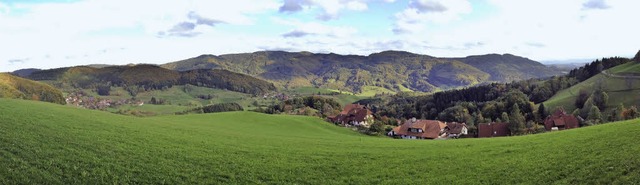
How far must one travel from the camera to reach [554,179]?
74.6ft

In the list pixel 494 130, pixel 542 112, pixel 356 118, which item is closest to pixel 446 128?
pixel 494 130

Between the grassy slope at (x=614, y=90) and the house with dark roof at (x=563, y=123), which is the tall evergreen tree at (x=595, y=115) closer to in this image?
the house with dark roof at (x=563, y=123)

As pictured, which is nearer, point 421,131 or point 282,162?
point 282,162

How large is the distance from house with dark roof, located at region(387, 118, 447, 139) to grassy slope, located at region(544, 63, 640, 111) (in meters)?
66.7

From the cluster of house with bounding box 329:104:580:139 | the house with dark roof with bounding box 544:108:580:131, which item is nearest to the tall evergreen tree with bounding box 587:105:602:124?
the cluster of house with bounding box 329:104:580:139

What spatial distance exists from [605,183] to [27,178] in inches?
1143

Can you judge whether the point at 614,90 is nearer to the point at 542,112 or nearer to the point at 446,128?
the point at 542,112

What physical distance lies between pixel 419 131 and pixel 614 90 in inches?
3532

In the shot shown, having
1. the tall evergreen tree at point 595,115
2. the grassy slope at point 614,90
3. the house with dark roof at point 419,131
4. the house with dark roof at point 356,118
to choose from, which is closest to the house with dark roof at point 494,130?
the house with dark roof at point 419,131

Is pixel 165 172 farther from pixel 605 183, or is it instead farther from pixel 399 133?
pixel 399 133

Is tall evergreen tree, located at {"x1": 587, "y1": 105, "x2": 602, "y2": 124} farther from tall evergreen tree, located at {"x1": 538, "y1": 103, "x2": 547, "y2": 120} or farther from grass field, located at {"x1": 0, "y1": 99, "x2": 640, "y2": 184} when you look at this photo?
grass field, located at {"x1": 0, "y1": 99, "x2": 640, "y2": 184}

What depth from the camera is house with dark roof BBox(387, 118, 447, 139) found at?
346 feet

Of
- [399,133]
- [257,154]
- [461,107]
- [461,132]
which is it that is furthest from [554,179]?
[461,107]

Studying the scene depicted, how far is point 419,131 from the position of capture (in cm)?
10719
